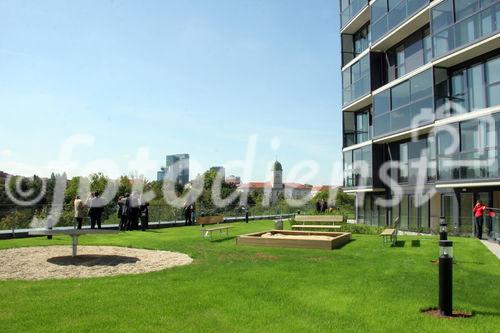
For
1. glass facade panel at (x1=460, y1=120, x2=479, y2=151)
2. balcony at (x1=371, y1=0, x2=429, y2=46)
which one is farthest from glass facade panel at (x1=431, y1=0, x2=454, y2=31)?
glass facade panel at (x1=460, y1=120, x2=479, y2=151)

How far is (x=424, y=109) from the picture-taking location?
25.2 metres

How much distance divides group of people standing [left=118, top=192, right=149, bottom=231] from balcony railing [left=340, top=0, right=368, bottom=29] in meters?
20.3

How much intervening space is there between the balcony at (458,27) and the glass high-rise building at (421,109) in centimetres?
5

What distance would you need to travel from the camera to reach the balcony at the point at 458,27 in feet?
68.4

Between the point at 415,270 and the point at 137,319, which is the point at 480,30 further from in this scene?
the point at 137,319

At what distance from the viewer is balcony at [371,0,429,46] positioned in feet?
87.9

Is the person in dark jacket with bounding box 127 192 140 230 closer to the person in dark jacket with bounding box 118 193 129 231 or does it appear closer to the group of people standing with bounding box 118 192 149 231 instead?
the group of people standing with bounding box 118 192 149 231

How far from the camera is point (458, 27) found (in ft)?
74.7

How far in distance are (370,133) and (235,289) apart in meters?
26.3

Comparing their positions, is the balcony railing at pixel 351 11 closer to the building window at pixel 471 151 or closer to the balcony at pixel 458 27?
the balcony at pixel 458 27

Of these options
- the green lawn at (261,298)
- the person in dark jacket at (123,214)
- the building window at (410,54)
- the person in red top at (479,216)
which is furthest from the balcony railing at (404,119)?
the person in dark jacket at (123,214)

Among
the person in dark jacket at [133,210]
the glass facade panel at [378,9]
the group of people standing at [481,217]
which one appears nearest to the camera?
the group of people standing at [481,217]

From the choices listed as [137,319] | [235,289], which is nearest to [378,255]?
[235,289]

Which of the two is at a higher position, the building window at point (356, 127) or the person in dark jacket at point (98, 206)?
the building window at point (356, 127)
